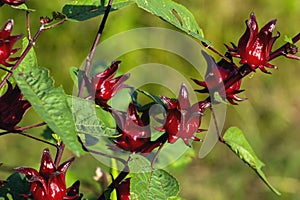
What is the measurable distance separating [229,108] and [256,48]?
11.3 ft

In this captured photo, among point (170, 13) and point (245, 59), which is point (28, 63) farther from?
point (245, 59)

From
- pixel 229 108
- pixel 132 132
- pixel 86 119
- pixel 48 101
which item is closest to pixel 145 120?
pixel 132 132

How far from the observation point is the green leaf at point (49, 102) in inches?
27.0

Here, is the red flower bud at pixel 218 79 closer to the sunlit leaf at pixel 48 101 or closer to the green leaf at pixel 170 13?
the green leaf at pixel 170 13

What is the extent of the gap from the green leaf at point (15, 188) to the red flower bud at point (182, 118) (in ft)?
0.88

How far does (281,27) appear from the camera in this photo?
4656mm

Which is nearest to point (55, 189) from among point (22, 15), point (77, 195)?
point (77, 195)

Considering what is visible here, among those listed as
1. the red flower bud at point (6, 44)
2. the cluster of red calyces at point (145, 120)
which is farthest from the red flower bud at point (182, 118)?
the red flower bud at point (6, 44)

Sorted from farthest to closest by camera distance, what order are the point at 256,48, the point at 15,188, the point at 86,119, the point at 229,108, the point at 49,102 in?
the point at 229,108 < the point at 15,188 < the point at 256,48 < the point at 86,119 < the point at 49,102

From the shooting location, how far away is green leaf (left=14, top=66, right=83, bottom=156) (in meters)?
0.68

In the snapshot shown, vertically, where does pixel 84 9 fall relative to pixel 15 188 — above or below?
above

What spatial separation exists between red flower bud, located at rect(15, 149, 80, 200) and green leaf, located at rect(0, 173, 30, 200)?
16 centimetres

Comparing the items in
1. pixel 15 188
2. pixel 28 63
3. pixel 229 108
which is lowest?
pixel 229 108

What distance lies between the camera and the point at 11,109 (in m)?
0.92
